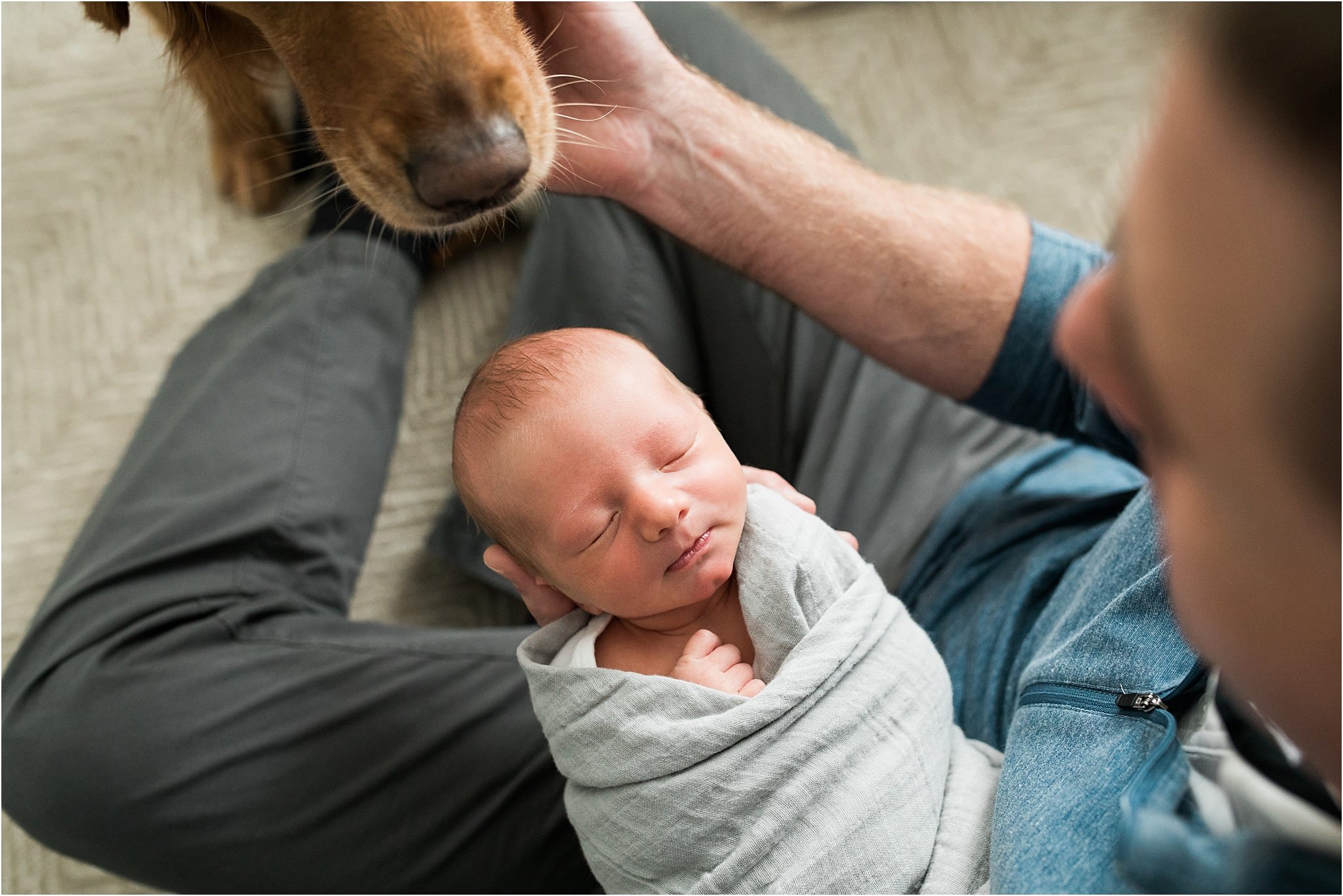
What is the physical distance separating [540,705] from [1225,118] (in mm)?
637

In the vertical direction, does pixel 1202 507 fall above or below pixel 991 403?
above

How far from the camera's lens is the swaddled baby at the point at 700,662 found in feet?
2.27

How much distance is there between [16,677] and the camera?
1027mm

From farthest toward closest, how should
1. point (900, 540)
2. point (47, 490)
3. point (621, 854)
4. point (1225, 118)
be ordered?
point (47, 490) → point (900, 540) → point (621, 854) → point (1225, 118)

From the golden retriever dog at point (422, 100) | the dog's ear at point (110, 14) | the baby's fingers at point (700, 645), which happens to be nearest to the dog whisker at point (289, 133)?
the golden retriever dog at point (422, 100)

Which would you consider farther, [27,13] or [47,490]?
[27,13]

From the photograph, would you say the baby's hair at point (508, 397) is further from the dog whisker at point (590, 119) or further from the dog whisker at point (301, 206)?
the dog whisker at point (301, 206)

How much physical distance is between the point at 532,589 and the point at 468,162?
0.36m

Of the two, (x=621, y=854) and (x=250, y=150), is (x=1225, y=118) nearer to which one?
(x=621, y=854)

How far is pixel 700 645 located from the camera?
771mm

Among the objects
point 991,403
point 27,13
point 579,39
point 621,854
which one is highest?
point 579,39

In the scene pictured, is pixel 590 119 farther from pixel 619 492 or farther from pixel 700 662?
pixel 700 662

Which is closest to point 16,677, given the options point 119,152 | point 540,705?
point 540,705

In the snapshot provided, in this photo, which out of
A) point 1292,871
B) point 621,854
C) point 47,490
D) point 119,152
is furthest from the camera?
point 119,152
